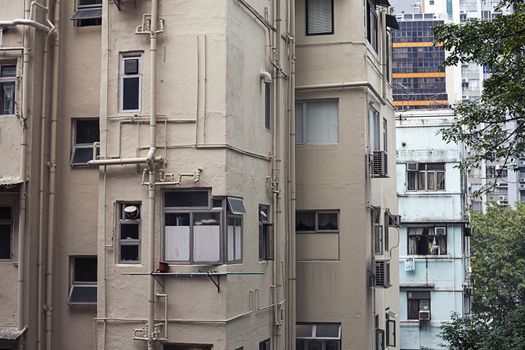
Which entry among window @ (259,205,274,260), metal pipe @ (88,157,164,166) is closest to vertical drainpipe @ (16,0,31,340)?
metal pipe @ (88,157,164,166)

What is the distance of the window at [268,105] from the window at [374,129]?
3779mm

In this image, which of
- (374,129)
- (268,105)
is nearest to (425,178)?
(374,129)

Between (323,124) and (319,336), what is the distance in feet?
17.3

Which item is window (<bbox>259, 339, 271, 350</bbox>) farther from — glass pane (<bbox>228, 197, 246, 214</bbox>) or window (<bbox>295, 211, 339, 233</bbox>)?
window (<bbox>295, 211, 339, 233</bbox>)

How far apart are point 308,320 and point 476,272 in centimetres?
2919

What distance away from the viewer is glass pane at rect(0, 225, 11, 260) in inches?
712

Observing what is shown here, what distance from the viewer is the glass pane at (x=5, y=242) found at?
712 inches

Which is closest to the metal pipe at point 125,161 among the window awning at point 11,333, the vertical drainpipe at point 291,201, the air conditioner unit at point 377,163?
the window awning at point 11,333

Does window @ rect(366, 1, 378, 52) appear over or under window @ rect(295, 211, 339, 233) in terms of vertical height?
over

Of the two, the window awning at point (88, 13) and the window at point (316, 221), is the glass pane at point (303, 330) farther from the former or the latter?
the window awning at point (88, 13)

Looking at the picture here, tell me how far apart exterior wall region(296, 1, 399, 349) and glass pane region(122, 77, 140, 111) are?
19.8 feet

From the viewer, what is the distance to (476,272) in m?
49.2

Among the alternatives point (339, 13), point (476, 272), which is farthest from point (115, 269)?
point (476, 272)

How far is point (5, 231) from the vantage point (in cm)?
1816
